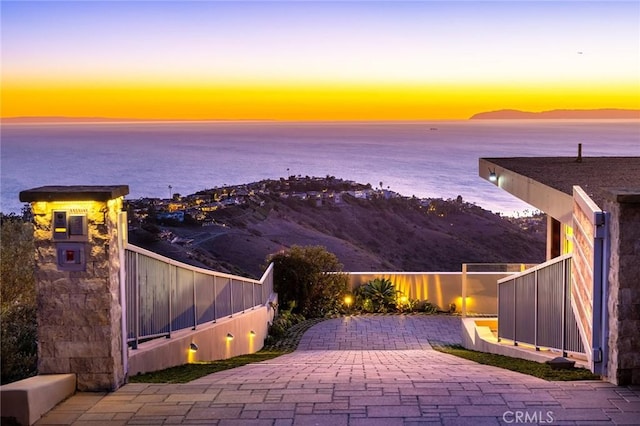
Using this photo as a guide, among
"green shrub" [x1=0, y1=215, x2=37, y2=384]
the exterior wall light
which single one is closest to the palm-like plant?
the exterior wall light

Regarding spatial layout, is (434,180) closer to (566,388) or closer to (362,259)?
(362,259)

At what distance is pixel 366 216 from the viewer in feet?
188

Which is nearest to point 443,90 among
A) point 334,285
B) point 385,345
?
point 334,285

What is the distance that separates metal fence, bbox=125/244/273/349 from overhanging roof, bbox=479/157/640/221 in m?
5.66

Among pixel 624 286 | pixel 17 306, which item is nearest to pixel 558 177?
pixel 624 286

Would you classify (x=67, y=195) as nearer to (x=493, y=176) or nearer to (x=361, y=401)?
(x=361, y=401)

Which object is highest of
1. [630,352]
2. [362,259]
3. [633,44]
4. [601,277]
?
[633,44]

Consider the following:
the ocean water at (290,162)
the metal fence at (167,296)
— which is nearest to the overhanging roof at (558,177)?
the metal fence at (167,296)

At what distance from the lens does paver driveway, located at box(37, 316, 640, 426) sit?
5.73m

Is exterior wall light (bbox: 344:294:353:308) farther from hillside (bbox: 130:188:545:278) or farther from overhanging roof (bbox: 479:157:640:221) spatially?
hillside (bbox: 130:188:545:278)

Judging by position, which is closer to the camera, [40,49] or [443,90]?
[40,49]

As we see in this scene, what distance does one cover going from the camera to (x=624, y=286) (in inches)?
252

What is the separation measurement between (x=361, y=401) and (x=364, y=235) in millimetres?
45467

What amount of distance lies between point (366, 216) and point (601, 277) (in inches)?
1995
